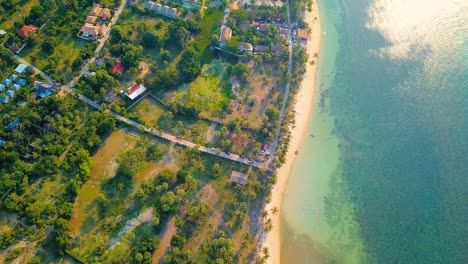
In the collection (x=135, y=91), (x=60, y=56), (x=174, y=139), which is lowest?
(x=174, y=139)

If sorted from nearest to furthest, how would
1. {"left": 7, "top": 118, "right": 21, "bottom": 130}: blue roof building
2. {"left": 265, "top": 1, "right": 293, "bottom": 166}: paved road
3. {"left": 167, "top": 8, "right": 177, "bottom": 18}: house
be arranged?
{"left": 7, "top": 118, "right": 21, "bottom": 130}: blue roof building, {"left": 265, "top": 1, "right": 293, "bottom": 166}: paved road, {"left": 167, "top": 8, "right": 177, "bottom": 18}: house

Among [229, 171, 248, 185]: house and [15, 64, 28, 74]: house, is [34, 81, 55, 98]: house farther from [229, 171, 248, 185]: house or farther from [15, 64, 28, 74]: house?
[229, 171, 248, 185]: house

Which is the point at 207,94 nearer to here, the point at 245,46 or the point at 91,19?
the point at 245,46

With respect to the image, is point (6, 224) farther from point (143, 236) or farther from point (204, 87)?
point (204, 87)

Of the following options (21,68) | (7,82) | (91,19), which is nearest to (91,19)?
(91,19)

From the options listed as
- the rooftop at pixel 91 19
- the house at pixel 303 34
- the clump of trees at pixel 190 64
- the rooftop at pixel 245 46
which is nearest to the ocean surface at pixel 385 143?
the house at pixel 303 34

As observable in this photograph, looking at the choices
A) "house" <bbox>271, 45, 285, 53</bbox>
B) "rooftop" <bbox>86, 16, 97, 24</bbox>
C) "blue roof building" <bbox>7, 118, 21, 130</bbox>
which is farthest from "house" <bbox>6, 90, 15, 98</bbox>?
"house" <bbox>271, 45, 285, 53</bbox>
